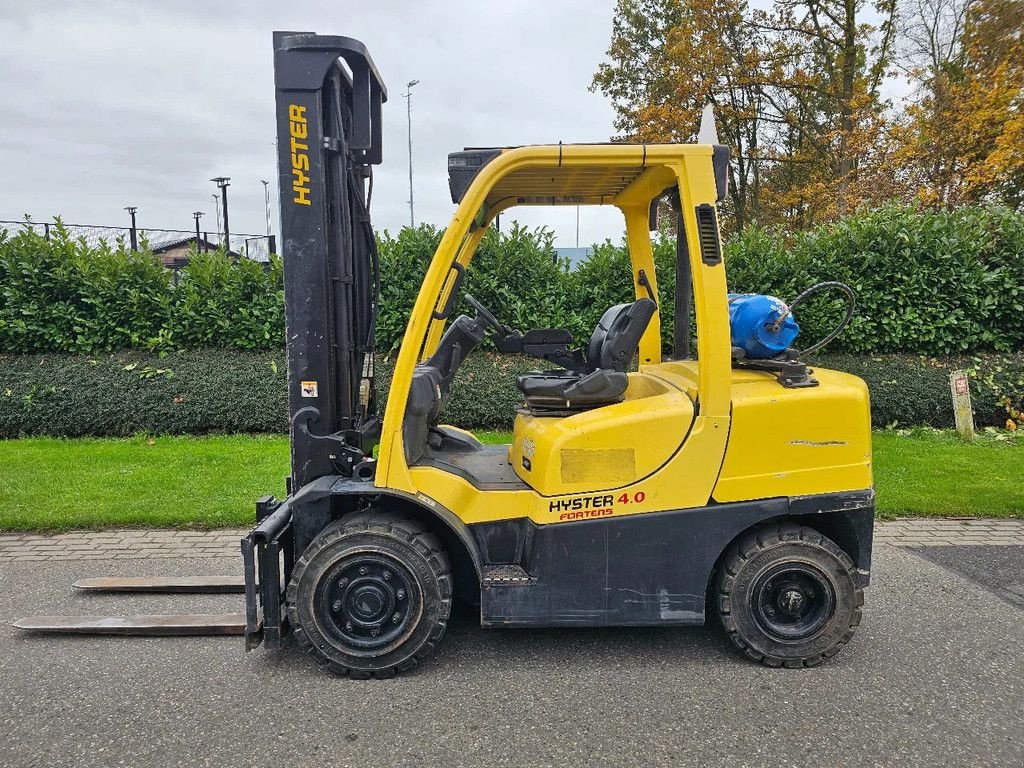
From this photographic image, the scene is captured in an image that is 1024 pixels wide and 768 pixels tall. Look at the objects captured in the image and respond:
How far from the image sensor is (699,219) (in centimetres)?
340

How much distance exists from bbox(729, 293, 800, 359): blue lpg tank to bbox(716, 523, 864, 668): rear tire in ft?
3.24

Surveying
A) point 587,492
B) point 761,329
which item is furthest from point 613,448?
point 761,329

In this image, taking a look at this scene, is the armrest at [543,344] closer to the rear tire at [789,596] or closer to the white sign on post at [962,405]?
the rear tire at [789,596]

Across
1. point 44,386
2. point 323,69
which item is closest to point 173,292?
point 44,386

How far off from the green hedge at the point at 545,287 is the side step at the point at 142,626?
594cm

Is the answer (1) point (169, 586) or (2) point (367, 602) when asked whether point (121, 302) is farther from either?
(2) point (367, 602)

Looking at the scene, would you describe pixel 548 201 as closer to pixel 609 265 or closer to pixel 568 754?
pixel 568 754

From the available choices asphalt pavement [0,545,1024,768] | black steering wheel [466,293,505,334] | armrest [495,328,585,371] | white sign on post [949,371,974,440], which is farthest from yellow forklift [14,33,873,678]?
white sign on post [949,371,974,440]

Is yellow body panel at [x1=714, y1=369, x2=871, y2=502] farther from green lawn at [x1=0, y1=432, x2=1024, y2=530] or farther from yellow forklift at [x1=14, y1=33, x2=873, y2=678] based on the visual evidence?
green lawn at [x1=0, y1=432, x2=1024, y2=530]

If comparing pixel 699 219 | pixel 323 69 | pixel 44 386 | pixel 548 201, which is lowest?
pixel 44 386

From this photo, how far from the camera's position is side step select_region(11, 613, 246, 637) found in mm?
3914

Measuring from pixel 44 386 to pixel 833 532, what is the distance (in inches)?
378

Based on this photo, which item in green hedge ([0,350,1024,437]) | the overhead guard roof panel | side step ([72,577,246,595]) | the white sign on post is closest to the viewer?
the overhead guard roof panel

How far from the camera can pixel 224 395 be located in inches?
360
